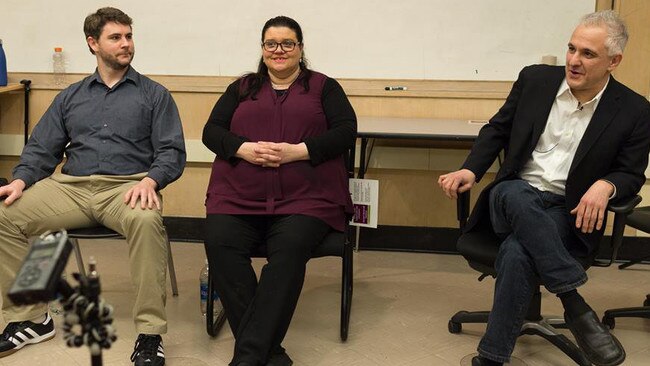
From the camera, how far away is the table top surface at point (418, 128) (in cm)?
298

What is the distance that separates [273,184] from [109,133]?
0.72 metres

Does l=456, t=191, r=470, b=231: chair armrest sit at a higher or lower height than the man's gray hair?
lower

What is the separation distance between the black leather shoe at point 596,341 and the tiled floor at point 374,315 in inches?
14.4

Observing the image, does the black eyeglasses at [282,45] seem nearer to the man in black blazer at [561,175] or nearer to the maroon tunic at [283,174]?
the maroon tunic at [283,174]

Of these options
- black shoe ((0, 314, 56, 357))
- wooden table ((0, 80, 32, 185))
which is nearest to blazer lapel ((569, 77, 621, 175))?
black shoe ((0, 314, 56, 357))

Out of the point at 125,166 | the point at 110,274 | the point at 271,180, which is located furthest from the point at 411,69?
the point at 110,274

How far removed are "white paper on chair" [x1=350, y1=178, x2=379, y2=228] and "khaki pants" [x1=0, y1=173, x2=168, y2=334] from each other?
0.82m

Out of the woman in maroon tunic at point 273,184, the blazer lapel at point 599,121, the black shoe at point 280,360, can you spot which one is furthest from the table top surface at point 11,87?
the blazer lapel at point 599,121

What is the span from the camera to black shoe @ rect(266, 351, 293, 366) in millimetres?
2268

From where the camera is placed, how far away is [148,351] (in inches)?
91.6

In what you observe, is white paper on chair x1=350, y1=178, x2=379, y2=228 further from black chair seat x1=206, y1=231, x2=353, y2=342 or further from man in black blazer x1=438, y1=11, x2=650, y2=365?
man in black blazer x1=438, y1=11, x2=650, y2=365

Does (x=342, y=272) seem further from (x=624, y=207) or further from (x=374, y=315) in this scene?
(x=624, y=207)

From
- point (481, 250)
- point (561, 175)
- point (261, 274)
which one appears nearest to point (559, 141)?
point (561, 175)

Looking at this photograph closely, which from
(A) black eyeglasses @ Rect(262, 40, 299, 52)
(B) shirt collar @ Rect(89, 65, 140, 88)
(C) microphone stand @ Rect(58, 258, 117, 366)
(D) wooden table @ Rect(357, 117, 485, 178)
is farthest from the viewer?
(D) wooden table @ Rect(357, 117, 485, 178)
